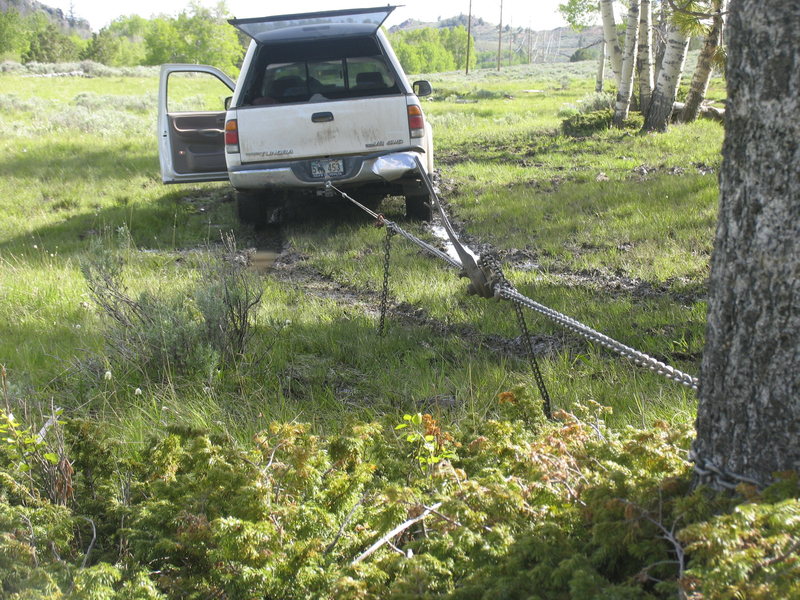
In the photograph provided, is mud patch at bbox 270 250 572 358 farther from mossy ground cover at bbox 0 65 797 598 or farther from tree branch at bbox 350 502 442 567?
tree branch at bbox 350 502 442 567

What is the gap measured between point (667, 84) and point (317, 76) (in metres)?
8.27

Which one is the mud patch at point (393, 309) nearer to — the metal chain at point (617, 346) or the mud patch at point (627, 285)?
the mud patch at point (627, 285)

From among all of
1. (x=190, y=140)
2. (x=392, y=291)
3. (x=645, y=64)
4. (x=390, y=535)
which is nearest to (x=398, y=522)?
(x=390, y=535)

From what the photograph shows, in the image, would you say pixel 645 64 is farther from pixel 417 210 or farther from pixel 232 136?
pixel 232 136

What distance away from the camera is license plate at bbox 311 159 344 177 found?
754 centimetres

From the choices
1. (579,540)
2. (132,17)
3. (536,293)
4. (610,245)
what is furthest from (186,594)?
(132,17)

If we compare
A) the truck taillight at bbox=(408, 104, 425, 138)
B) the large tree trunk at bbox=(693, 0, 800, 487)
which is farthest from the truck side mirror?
the large tree trunk at bbox=(693, 0, 800, 487)

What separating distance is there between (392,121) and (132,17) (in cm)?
20613

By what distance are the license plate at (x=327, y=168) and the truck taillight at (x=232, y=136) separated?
2.67ft

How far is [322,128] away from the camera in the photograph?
745cm

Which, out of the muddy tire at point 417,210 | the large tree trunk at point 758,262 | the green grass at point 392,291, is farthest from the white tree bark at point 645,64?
the large tree trunk at point 758,262

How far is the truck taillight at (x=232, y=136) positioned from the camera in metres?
7.43

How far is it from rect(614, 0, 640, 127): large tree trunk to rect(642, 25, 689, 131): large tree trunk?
0.78 m

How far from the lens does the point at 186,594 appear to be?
1.99 metres
